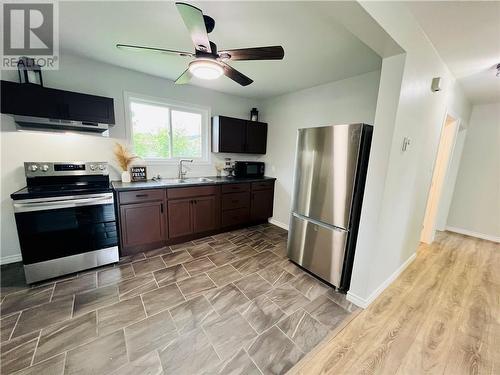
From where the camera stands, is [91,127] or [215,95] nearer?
[91,127]

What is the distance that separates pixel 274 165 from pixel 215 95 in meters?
1.77

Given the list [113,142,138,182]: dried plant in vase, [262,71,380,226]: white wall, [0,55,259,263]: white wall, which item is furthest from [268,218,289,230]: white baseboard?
[113,142,138,182]: dried plant in vase

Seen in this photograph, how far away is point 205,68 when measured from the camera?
5.30ft

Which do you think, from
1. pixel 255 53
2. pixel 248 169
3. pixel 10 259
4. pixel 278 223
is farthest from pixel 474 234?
pixel 10 259

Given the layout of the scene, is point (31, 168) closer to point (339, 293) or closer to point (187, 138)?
point (187, 138)

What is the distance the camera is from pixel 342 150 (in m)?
1.95

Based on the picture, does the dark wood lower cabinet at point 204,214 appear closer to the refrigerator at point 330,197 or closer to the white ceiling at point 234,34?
the refrigerator at point 330,197

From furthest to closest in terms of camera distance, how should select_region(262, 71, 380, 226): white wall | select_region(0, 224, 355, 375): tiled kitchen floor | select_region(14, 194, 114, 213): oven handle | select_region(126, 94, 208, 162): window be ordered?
select_region(126, 94, 208, 162): window → select_region(262, 71, 380, 226): white wall → select_region(14, 194, 114, 213): oven handle → select_region(0, 224, 355, 375): tiled kitchen floor

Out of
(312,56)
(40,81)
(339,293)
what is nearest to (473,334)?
(339,293)

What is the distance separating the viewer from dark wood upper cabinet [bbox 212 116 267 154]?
356 cm

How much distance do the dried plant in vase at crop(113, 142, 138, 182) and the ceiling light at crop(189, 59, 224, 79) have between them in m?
1.81

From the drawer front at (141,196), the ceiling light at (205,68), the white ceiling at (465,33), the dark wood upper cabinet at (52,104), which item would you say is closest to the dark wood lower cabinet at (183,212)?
the drawer front at (141,196)

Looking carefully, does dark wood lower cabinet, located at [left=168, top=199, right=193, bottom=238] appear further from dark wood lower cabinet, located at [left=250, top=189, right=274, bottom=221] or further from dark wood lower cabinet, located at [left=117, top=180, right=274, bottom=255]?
dark wood lower cabinet, located at [left=250, top=189, right=274, bottom=221]

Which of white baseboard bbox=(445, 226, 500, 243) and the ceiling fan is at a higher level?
the ceiling fan
